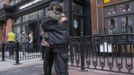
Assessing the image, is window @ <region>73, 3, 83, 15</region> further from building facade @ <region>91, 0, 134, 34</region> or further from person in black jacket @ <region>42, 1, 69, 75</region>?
person in black jacket @ <region>42, 1, 69, 75</region>

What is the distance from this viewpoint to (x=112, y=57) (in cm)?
770

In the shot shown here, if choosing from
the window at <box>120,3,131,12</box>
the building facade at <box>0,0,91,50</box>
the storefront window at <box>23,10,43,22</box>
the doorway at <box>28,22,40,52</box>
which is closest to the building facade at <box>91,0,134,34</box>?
the window at <box>120,3,131,12</box>

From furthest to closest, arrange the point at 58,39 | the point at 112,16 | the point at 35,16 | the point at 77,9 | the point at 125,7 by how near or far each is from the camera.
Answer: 1. the point at 35,16
2. the point at 77,9
3. the point at 112,16
4. the point at 125,7
5. the point at 58,39

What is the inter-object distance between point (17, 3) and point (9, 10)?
6.26ft

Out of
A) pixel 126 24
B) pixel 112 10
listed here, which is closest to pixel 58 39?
pixel 126 24

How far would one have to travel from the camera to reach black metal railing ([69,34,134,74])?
7.33m

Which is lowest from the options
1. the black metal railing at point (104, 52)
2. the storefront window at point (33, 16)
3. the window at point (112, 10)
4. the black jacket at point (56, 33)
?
the black metal railing at point (104, 52)

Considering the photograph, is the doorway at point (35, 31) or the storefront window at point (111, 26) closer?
the storefront window at point (111, 26)

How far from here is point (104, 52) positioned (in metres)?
8.12

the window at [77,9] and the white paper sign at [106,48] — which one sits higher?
the window at [77,9]

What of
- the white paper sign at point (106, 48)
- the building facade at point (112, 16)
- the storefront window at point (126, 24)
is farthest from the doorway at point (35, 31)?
the white paper sign at point (106, 48)

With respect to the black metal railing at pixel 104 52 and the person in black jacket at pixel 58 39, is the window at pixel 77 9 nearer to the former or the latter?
the black metal railing at pixel 104 52

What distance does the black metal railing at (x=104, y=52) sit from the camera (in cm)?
733

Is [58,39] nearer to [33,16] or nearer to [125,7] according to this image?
[125,7]
